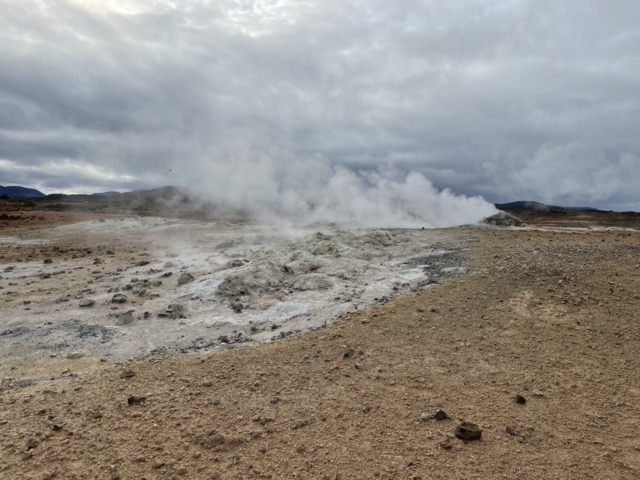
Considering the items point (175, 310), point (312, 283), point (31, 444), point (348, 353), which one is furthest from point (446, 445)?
point (175, 310)

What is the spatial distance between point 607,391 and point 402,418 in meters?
2.66

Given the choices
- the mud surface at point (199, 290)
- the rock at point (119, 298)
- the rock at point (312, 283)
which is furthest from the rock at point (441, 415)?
the rock at point (119, 298)

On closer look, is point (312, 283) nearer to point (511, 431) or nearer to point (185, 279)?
point (185, 279)

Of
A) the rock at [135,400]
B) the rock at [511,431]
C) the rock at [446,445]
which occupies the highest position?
the rock at [511,431]

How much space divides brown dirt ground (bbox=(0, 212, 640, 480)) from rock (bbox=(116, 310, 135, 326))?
90.7 inches

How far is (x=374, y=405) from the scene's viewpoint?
17.9 ft

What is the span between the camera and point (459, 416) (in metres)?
5.16

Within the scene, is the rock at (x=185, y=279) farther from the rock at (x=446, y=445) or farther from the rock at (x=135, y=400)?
the rock at (x=446, y=445)

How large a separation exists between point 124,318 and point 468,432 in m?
7.05

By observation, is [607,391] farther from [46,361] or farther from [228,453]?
[46,361]

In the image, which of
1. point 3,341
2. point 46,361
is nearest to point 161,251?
point 3,341

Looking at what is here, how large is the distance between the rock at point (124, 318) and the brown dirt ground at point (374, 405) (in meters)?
2.30

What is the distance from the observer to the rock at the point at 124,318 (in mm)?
9055

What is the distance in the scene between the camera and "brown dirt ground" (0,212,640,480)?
4.46 metres
